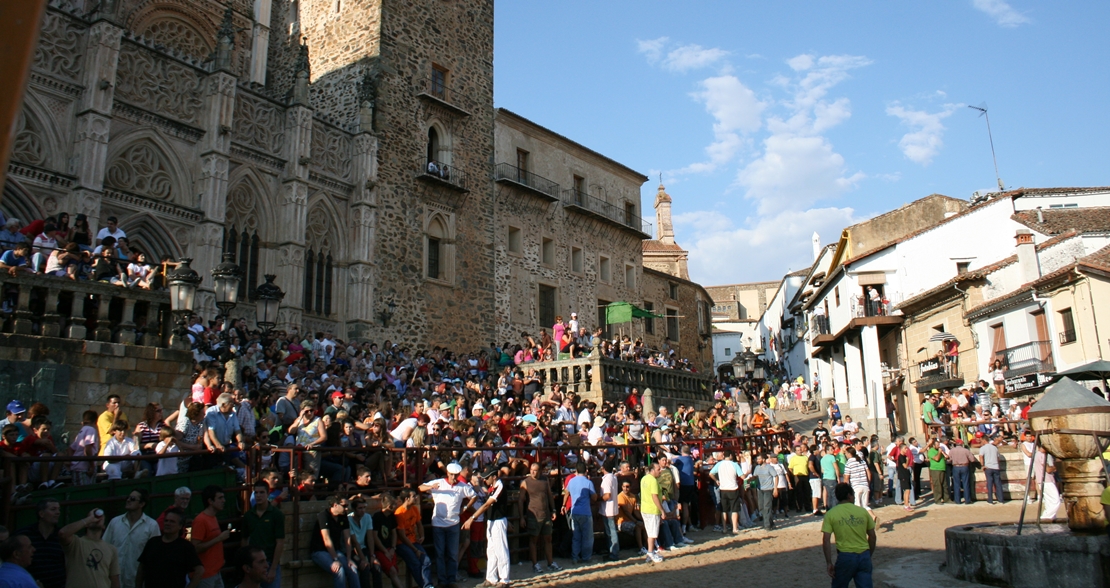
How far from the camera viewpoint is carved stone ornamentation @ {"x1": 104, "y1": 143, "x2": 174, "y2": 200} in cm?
1861

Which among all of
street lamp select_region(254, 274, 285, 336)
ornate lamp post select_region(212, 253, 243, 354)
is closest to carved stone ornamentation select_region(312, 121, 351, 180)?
street lamp select_region(254, 274, 285, 336)

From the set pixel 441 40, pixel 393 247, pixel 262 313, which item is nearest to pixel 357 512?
pixel 262 313

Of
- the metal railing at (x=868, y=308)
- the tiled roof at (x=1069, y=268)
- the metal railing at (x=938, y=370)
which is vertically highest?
the metal railing at (x=868, y=308)

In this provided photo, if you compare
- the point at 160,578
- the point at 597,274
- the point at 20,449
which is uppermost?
the point at 597,274

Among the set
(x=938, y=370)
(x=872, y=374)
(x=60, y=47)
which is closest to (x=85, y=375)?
(x=60, y=47)

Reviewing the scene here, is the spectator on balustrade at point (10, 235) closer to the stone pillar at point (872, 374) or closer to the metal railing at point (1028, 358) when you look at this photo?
the metal railing at point (1028, 358)

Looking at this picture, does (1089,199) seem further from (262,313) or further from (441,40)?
(262,313)

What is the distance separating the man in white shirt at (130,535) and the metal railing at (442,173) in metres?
19.9

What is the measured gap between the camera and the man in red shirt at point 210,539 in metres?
7.21

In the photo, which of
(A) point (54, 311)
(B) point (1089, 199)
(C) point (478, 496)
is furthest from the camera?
(B) point (1089, 199)

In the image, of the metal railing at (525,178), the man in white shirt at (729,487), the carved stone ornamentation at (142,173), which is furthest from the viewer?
the metal railing at (525,178)

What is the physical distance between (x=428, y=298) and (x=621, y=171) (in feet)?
48.8

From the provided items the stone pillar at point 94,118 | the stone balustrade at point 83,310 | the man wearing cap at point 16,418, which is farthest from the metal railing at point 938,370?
the man wearing cap at point 16,418

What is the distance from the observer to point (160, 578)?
21.1ft
